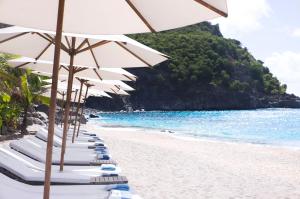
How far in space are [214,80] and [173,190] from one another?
89.1 meters

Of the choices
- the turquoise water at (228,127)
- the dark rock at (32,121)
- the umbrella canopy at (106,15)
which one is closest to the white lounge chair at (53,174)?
the umbrella canopy at (106,15)

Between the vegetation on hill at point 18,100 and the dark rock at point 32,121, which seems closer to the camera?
the vegetation on hill at point 18,100

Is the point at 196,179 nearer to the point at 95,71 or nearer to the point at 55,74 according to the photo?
the point at 95,71

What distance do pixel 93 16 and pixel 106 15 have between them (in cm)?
11

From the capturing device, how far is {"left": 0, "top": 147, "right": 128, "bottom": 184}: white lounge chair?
5.97 metres

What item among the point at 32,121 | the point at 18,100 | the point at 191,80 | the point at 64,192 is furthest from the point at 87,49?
the point at 191,80

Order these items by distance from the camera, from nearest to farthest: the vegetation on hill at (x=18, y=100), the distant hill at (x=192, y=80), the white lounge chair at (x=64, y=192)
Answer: the white lounge chair at (x=64, y=192), the vegetation on hill at (x=18, y=100), the distant hill at (x=192, y=80)

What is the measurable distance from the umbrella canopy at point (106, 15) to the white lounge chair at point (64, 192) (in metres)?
2.06

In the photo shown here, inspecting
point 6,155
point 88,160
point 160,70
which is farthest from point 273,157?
point 160,70

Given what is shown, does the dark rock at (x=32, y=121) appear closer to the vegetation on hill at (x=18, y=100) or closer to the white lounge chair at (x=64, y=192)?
the vegetation on hill at (x=18, y=100)

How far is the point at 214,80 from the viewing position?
9644cm

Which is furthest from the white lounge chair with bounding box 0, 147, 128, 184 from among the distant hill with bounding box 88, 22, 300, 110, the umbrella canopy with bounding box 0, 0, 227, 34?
the distant hill with bounding box 88, 22, 300, 110

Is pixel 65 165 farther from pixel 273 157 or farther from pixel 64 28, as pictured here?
pixel 273 157

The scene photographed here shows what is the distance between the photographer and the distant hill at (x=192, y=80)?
9388 cm
